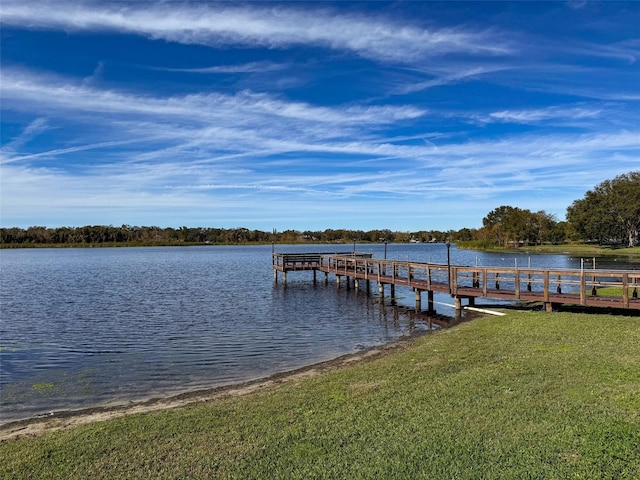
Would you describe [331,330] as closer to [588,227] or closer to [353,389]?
[353,389]

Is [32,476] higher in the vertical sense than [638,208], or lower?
lower

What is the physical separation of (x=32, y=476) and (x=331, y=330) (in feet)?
50.0

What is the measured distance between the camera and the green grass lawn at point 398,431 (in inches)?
240

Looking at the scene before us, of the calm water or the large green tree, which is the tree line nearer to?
the large green tree

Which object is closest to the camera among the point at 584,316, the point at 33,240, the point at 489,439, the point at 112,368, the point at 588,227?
the point at 489,439

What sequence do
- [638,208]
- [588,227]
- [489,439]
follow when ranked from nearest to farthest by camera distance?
[489,439] < [638,208] < [588,227]

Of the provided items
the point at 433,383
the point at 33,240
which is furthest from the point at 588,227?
the point at 33,240

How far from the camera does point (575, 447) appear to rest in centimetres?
630

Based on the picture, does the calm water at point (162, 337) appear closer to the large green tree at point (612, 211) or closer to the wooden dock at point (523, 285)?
the wooden dock at point (523, 285)

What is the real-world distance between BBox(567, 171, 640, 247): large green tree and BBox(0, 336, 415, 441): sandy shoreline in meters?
95.5

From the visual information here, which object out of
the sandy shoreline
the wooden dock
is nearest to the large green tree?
the wooden dock

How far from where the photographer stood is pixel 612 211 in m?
95.8

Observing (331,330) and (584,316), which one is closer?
(584,316)

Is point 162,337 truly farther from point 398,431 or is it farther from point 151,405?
point 398,431
